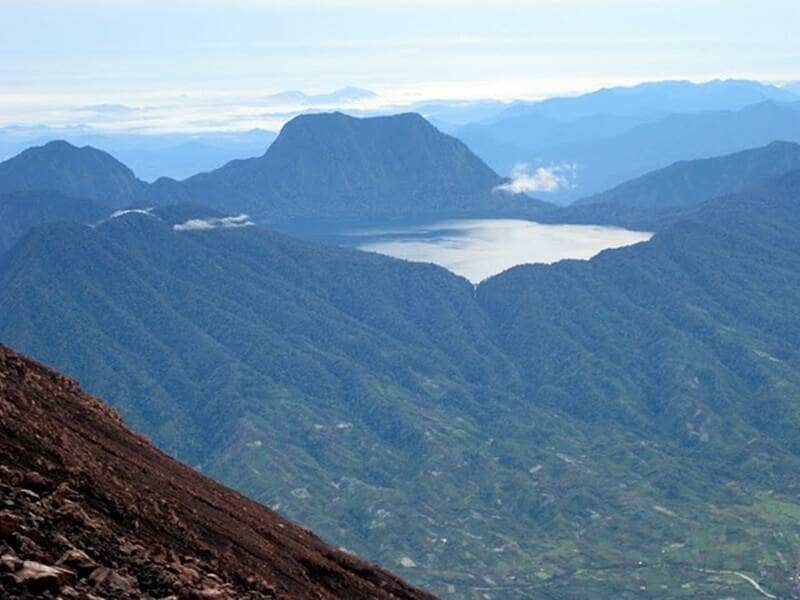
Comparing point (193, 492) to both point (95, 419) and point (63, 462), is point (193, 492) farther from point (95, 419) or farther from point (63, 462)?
point (63, 462)

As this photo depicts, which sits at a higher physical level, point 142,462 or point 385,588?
point 142,462

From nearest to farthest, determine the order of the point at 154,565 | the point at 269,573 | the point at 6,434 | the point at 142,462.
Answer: the point at 154,565
the point at 6,434
the point at 269,573
the point at 142,462

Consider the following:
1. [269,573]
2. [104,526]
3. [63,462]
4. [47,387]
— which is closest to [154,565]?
[104,526]

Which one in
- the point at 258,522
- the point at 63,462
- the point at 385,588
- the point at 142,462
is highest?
the point at 63,462

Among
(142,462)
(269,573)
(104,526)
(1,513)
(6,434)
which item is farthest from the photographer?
(142,462)

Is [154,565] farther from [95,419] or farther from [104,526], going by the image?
[95,419]

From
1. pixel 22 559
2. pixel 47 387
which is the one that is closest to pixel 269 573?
pixel 47 387

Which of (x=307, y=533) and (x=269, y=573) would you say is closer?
(x=269, y=573)
